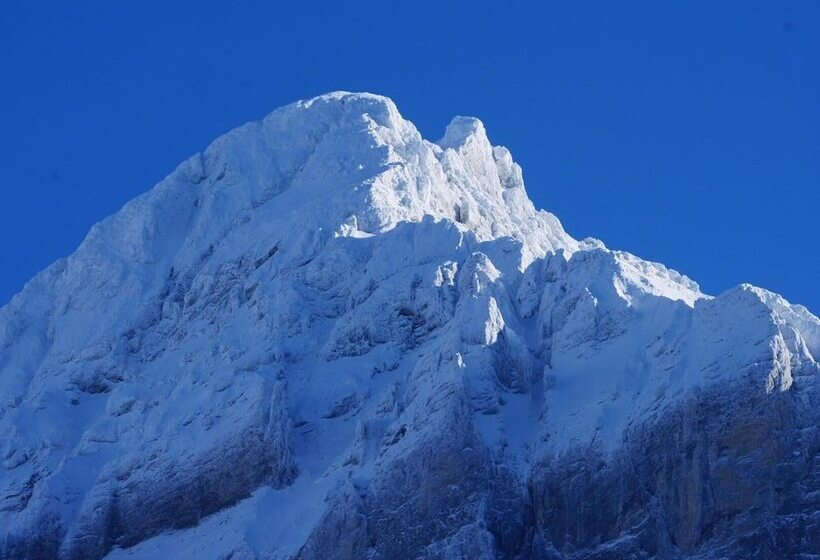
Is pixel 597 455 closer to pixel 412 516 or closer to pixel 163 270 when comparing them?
pixel 412 516

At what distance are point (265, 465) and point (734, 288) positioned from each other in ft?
95.7

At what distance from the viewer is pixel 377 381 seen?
14000 cm

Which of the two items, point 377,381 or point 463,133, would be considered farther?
point 463,133

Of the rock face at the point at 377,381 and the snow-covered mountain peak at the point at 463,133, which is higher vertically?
the snow-covered mountain peak at the point at 463,133

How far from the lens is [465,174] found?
6885 inches

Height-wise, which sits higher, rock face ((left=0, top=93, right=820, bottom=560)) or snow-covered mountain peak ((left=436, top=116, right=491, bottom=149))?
snow-covered mountain peak ((left=436, top=116, right=491, bottom=149))

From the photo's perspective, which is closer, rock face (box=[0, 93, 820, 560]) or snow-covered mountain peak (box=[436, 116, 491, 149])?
rock face (box=[0, 93, 820, 560])

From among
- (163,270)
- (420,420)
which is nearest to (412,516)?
(420,420)

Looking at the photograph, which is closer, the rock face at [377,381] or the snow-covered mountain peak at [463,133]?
the rock face at [377,381]

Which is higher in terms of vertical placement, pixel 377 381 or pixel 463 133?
pixel 463 133

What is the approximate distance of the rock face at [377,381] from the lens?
12162 centimetres

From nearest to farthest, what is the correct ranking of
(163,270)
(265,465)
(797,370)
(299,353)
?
(797,370) < (265,465) < (299,353) < (163,270)

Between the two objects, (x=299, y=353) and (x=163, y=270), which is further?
(x=163, y=270)

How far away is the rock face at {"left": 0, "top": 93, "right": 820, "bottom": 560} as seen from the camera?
122 meters
